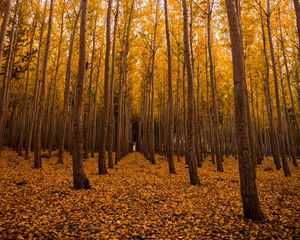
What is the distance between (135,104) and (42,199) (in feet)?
71.1

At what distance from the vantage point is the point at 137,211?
4.68 meters

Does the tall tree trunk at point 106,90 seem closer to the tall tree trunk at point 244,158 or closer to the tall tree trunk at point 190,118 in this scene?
the tall tree trunk at point 190,118

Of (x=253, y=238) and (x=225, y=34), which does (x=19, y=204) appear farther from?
(x=225, y=34)

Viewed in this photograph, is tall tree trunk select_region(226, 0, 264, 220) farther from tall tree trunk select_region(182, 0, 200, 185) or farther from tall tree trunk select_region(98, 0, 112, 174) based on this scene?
tall tree trunk select_region(98, 0, 112, 174)

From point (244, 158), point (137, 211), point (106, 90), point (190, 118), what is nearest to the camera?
point (244, 158)

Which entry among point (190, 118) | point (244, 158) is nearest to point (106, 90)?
point (190, 118)

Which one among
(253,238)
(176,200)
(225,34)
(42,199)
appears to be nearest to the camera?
(253,238)

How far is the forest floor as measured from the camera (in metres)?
3.55

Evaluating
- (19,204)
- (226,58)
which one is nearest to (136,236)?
(19,204)

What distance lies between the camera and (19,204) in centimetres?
467

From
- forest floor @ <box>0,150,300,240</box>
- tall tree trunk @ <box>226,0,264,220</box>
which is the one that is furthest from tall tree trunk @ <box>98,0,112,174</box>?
tall tree trunk @ <box>226,0,264,220</box>

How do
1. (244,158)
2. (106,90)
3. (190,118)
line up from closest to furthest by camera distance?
(244,158) < (190,118) < (106,90)

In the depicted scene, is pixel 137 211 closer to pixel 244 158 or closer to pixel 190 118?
pixel 244 158

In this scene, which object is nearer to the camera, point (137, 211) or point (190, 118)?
point (137, 211)
